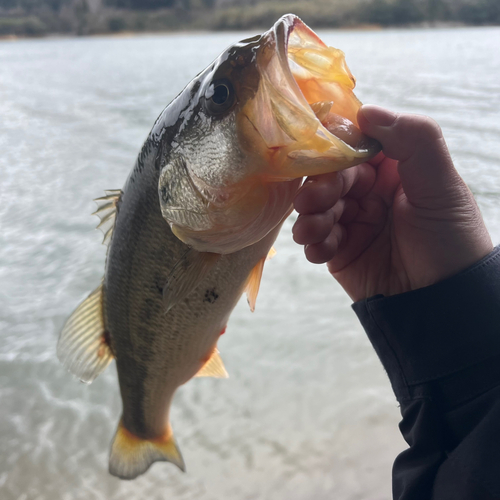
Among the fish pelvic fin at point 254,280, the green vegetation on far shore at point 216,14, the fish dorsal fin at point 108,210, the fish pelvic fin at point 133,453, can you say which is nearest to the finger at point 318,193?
the fish pelvic fin at point 254,280

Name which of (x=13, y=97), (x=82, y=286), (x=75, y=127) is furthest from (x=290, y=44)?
(x=13, y=97)

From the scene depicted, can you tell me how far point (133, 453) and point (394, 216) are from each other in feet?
4.24

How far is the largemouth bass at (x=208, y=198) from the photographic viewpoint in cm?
82

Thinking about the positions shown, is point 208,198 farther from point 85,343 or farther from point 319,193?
point 85,343

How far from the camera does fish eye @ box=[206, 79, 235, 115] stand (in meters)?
0.88

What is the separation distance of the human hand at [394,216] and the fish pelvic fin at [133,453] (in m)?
0.96

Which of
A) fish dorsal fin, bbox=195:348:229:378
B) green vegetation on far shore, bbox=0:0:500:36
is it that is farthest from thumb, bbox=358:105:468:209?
green vegetation on far shore, bbox=0:0:500:36

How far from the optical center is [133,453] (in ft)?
5.44

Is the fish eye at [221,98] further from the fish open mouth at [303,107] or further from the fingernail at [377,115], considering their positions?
the fingernail at [377,115]

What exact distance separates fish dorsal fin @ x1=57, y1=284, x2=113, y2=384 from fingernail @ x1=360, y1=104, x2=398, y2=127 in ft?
3.44

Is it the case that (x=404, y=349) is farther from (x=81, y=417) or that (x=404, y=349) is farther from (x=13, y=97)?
(x=13, y=97)

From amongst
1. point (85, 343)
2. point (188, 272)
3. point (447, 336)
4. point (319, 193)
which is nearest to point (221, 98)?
point (319, 193)

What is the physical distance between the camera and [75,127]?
7457 mm

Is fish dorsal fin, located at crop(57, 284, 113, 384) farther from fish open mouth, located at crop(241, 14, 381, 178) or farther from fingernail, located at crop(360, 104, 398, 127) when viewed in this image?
fingernail, located at crop(360, 104, 398, 127)
